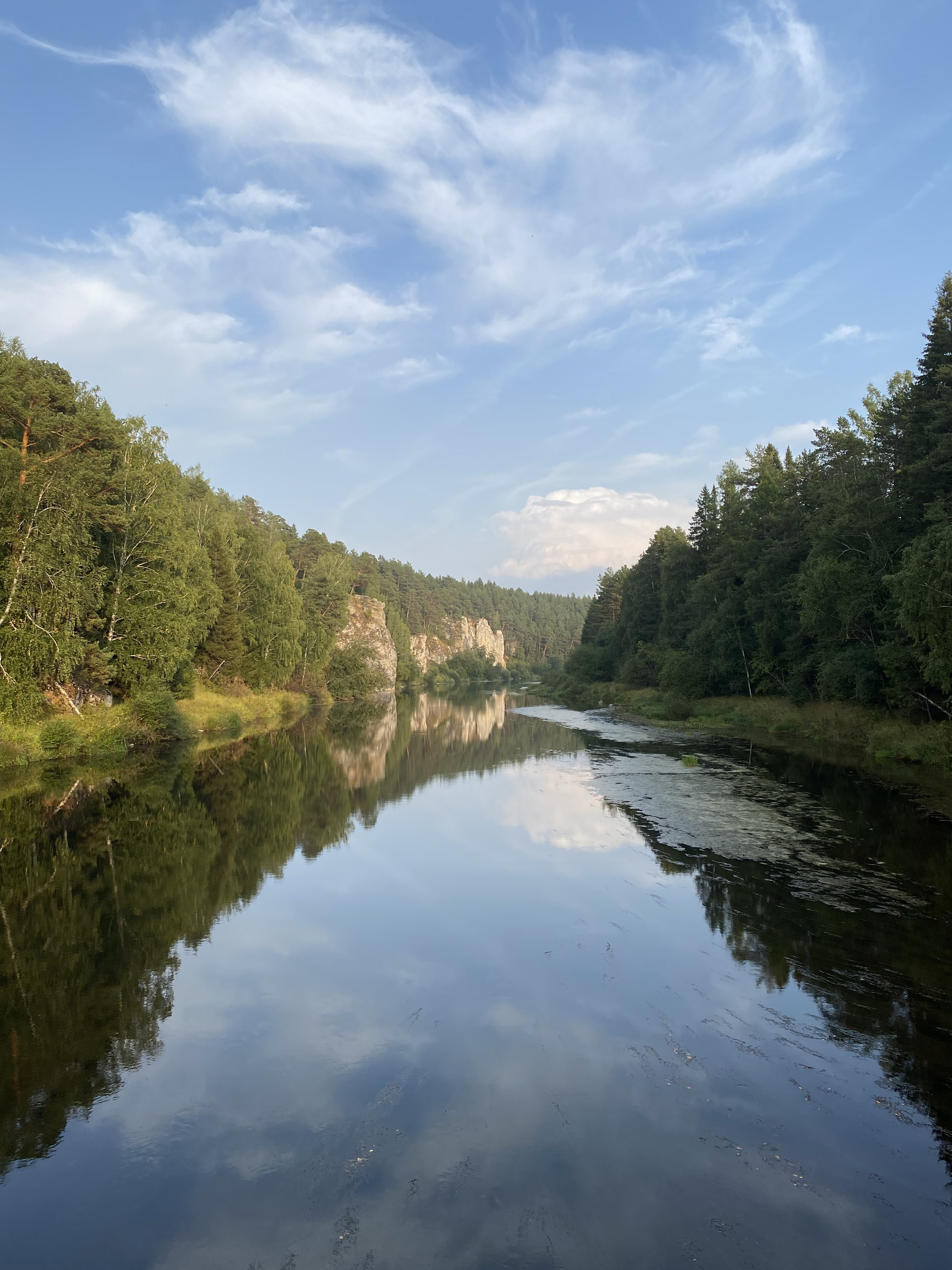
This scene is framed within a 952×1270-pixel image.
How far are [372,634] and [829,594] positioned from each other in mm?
76960

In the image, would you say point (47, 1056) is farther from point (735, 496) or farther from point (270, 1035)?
point (735, 496)

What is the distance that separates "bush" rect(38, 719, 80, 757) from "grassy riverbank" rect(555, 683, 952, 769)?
35.4 meters

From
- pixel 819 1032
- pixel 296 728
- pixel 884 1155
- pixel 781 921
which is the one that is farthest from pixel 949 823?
pixel 296 728

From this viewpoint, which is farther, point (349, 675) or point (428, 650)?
point (428, 650)

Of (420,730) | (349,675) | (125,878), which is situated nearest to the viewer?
(125,878)

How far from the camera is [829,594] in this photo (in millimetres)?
37625

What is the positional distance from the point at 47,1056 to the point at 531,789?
21038 mm

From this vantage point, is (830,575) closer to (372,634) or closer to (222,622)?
(222,622)

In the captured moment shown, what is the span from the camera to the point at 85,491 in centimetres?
3006

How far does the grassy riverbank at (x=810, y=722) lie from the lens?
2933cm

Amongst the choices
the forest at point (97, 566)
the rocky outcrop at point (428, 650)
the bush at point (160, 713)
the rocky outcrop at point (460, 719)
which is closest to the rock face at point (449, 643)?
the rocky outcrop at point (428, 650)

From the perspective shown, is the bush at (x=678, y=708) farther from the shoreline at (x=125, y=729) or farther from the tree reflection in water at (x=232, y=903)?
the shoreline at (x=125, y=729)

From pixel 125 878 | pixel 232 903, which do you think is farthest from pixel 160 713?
pixel 232 903

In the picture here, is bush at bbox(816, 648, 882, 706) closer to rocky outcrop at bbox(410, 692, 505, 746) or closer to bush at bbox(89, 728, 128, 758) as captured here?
rocky outcrop at bbox(410, 692, 505, 746)
